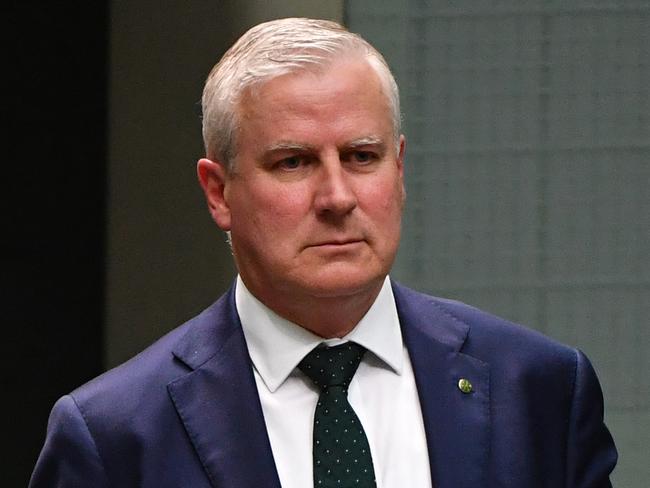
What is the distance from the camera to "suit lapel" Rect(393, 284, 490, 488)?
11.6ft

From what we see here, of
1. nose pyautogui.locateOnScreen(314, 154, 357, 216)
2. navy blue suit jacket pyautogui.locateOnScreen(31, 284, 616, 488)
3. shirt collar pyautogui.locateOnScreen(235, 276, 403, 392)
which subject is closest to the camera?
nose pyautogui.locateOnScreen(314, 154, 357, 216)

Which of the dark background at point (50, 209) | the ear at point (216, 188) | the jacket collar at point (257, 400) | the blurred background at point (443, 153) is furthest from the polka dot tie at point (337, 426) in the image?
the dark background at point (50, 209)

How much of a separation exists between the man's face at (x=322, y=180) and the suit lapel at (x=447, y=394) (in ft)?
0.80

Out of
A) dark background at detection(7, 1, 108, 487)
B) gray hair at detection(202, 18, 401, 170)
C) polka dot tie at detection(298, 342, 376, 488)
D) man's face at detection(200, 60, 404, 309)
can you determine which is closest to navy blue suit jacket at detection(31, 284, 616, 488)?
polka dot tie at detection(298, 342, 376, 488)

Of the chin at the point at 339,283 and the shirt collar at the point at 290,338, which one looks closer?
the chin at the point at 339,283

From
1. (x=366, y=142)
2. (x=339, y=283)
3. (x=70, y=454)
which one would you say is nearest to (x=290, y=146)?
(x=366, y=142)

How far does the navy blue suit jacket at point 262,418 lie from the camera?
3504 mm

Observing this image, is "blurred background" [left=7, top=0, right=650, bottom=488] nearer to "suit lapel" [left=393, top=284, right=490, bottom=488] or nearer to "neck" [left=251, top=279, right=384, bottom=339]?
"suit lapel" [left=393, top=284, right=490, bottom=488]

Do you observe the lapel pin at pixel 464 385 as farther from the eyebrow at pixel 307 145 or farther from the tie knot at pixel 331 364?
the eyebrow at pixel 307 145

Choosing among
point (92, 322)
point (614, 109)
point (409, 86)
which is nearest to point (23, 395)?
point (92, 322)

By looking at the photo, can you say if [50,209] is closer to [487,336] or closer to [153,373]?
[153,373]

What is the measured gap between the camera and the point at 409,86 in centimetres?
537

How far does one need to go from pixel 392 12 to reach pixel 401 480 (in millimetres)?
2154

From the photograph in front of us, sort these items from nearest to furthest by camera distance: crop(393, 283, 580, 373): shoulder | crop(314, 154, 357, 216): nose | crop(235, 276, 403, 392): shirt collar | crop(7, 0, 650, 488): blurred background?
crop(314, 154, 357, 216): nose, crop(235, 276, 403, 392): shirt collar, crop(393, 283, 580, 373): shoulder, crop(7, 0, 650, 488): blurred background
